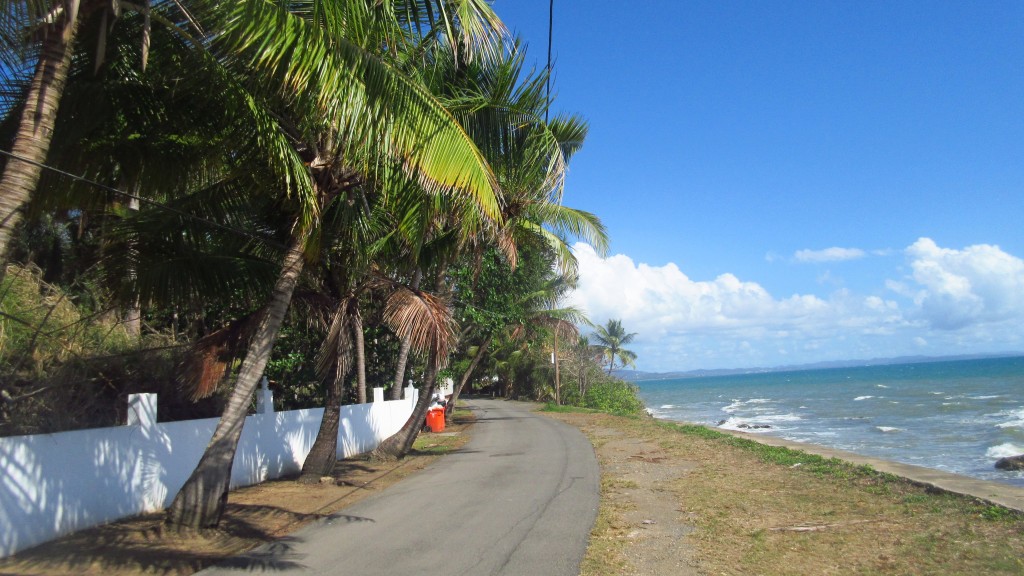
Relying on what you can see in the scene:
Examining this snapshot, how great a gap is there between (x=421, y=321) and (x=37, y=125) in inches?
230

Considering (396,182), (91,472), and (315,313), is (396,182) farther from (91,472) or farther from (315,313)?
(91,472)

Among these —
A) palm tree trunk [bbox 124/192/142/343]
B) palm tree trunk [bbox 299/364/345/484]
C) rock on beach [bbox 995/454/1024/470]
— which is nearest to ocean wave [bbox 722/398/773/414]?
rock on beach [bbox 995/454/1024/470]

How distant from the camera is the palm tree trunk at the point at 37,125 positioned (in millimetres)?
5293

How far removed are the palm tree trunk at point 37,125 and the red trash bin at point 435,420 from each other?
1959cm

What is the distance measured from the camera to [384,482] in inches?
488

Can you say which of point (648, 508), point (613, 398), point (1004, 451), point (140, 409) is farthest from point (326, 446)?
point (613, 398)

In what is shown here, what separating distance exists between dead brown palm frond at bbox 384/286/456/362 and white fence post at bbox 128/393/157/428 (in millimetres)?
3364

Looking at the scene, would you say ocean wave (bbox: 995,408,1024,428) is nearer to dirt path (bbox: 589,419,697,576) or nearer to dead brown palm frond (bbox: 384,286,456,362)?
dirt path (bbox: 589,419,697,576)

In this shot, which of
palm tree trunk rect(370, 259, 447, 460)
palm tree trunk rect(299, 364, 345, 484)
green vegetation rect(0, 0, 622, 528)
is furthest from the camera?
palm tree trunk rect(370, 259, 447, 460)

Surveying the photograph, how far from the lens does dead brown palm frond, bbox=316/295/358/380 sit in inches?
439

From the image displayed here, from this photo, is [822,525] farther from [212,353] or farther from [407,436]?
[407,436]

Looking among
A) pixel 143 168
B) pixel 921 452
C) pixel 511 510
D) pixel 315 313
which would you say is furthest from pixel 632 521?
pixel 921 452

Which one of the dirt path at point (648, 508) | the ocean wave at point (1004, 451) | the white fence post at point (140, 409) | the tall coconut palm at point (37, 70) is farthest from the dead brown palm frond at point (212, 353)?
the ocean wave at point (1004, 451)

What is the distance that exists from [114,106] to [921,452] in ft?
72.5
